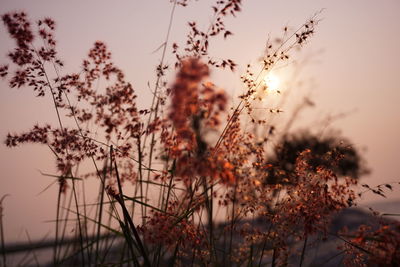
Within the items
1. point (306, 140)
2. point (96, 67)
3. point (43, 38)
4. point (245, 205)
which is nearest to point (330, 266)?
point (245, 205)

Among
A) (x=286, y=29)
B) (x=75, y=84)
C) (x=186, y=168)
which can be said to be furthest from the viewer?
(x=75, y=84)

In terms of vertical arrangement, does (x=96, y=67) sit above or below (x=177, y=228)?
above

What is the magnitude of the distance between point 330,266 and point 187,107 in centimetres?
420

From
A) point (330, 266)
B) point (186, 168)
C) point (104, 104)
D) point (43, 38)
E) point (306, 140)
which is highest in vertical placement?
point (306, 140)

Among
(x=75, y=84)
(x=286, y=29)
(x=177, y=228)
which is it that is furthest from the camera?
(x=75, y=84)

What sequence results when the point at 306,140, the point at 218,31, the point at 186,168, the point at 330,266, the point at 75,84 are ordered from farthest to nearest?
the point at 306,140 → the point at 330,266 → the point at 75,84 → the point at 218,31 → the point at 186,168

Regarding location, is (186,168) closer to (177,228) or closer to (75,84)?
(177,228)

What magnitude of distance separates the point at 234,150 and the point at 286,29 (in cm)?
103

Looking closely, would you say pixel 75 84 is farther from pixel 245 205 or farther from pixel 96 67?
pixel 245 205

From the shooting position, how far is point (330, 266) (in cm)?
505

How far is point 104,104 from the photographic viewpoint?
3582 millimetres

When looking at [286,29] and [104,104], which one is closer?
[286,29]

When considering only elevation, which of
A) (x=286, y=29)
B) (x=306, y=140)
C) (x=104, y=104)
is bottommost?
(x=104, y=104)

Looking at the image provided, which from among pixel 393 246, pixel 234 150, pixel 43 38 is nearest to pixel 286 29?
pixel 234 150
